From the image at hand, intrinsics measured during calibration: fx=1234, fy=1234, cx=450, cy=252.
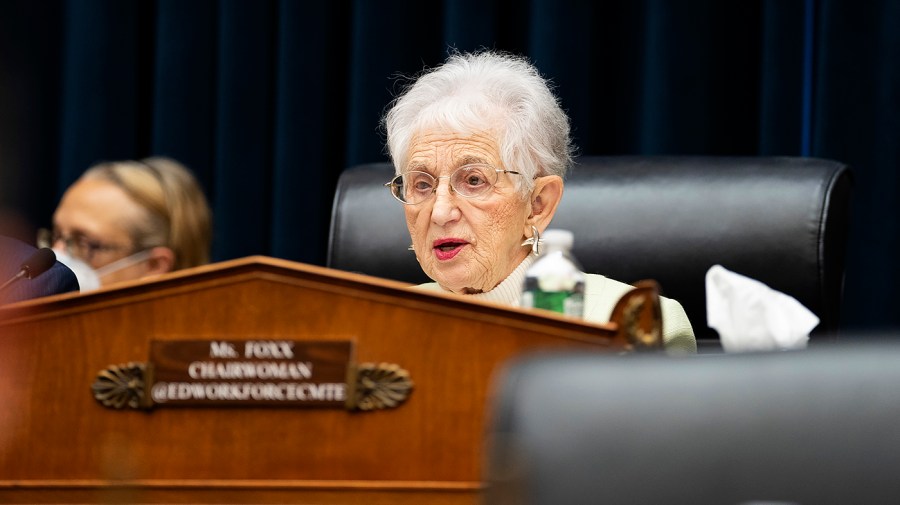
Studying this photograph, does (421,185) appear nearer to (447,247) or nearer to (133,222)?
(447,247)

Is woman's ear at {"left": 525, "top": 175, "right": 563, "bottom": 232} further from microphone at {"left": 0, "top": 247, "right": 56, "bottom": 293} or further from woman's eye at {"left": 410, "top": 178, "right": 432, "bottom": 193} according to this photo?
microphone at {"left": 0, "top": 247, "right": 56, "bottom": 293}

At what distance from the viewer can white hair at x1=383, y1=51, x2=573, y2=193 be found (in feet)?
6.44

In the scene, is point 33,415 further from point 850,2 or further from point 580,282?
point 850,2

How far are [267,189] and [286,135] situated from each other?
0.14 metres

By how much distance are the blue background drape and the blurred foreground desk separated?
5.34ft

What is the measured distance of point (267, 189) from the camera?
2797 mm

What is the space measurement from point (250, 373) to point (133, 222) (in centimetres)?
144

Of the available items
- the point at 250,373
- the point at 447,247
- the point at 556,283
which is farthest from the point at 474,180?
the point at 250,373

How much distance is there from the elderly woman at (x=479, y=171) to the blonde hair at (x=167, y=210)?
58 centimetres

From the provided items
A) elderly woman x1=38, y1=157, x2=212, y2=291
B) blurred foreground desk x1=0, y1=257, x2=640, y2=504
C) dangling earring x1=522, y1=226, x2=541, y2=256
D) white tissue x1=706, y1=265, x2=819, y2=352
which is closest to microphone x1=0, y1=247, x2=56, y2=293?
blurred foreground desk x1=0, y1=257, x2=640, y2=504

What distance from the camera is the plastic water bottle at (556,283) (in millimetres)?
1229

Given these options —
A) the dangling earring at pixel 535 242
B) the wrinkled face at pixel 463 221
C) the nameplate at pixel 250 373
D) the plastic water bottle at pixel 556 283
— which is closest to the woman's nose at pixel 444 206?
the wrinkled face at pixel 463 221

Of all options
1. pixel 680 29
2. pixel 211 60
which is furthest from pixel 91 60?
pixel 680 29

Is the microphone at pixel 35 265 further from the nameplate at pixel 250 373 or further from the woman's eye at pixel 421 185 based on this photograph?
the woman's eye at pixel 421 185
